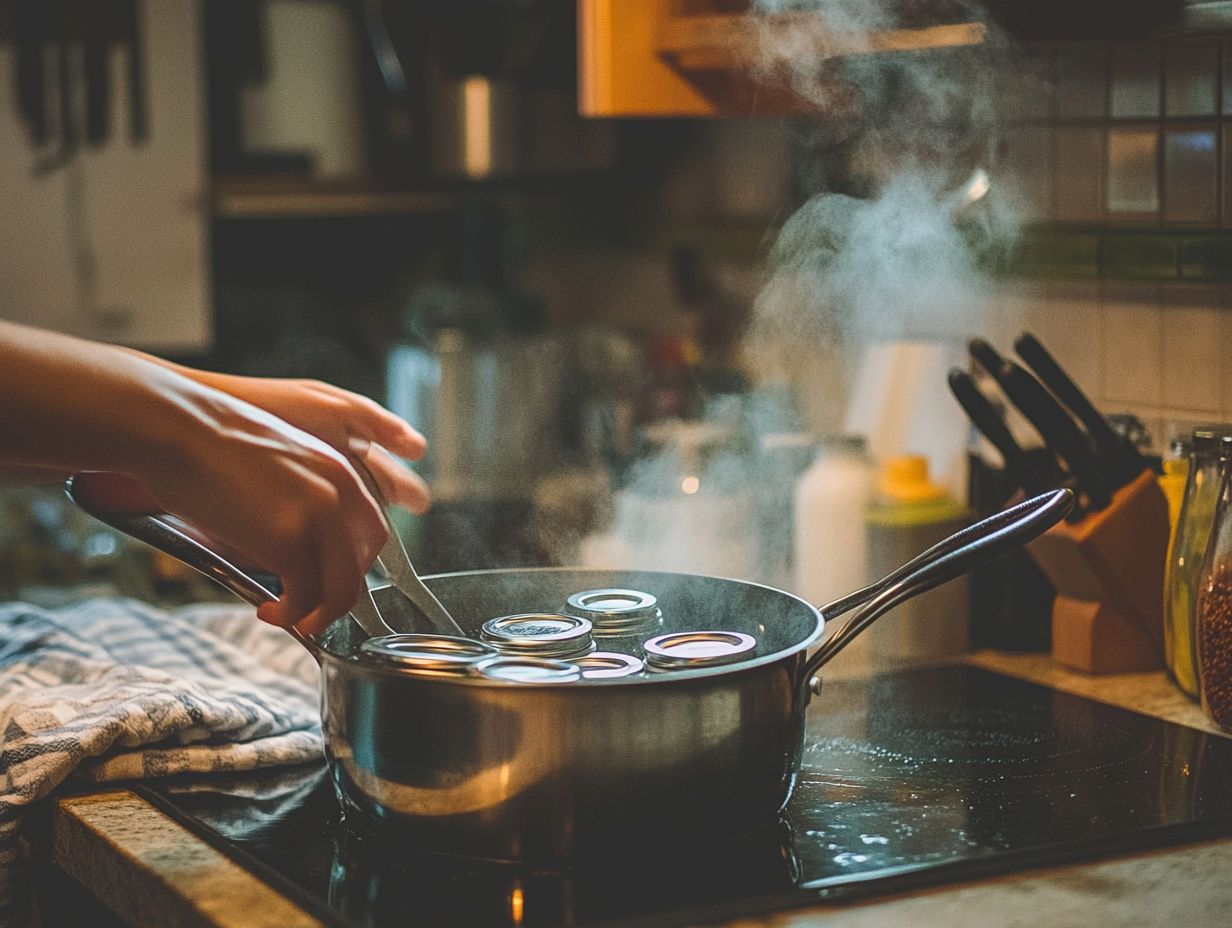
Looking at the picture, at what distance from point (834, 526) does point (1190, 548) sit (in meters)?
0.36

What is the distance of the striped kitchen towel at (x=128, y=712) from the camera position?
1097 millimetres

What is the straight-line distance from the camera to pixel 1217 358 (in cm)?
147

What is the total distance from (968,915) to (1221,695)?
45 centimetres

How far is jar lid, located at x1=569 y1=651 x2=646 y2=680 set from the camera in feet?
3.32

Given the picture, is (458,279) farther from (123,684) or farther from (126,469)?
(126,469)

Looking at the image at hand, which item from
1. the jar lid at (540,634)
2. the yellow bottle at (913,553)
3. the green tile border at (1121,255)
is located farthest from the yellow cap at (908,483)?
the jar lid at (540,634)

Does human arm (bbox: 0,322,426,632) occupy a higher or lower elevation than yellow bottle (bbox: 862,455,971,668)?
Answer: higher

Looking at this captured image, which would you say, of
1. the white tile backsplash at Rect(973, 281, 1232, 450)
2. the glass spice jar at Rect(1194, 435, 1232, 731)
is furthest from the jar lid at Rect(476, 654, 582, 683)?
the white tile backsplash at Rect(973, 281, 1232, 450)

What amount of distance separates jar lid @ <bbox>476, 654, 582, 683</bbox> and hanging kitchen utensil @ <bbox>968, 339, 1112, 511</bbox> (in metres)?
0.55

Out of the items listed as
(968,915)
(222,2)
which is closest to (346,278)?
(222,2)

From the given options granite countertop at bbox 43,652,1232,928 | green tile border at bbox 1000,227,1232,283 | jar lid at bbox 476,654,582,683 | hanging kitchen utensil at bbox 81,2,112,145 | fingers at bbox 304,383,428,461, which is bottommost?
granite countertop at bbox 43,652,1232,928

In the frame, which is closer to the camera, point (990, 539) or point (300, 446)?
point (300, 446)

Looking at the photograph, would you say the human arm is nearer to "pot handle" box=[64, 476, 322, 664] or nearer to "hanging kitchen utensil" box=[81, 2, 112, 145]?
"pot handle" box=[64, 476, 322, 664]

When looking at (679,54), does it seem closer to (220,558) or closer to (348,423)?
(348,423)
